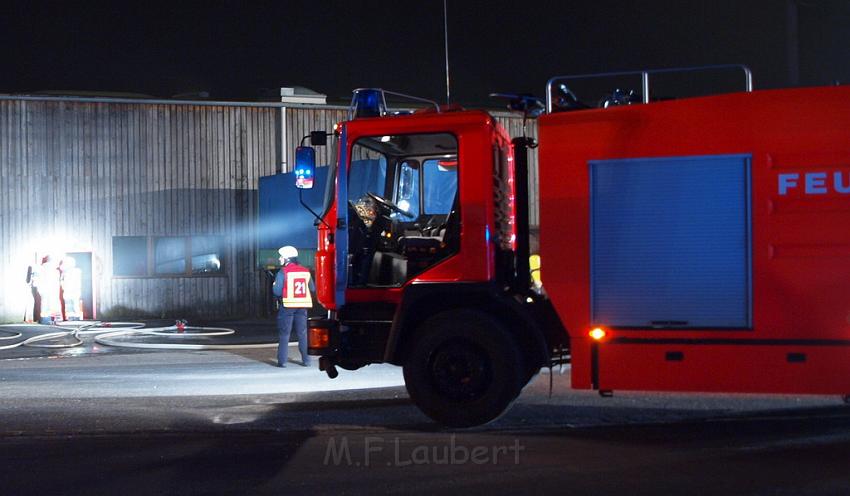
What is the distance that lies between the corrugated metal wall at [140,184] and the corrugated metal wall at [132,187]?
24 millimetres

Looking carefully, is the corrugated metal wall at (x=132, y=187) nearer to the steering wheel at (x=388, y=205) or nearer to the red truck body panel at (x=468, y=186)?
the steering wheel at (x=388, y=205)

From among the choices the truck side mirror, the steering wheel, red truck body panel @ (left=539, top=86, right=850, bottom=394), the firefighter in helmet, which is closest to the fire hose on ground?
the firefighter in helmet

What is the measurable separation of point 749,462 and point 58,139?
19.8 meters

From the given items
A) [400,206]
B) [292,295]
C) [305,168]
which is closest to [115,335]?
[292,295]

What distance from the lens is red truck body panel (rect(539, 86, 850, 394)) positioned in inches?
293

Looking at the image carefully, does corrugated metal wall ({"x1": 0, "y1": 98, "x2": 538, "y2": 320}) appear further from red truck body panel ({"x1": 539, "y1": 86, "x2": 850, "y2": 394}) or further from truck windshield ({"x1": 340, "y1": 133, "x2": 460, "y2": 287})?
red truck body panel ({"x1": 539, "y1": 86, "x2": 850, "y2": 394})

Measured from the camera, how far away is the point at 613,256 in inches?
316

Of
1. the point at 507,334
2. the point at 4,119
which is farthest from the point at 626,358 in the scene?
the point at 4,119

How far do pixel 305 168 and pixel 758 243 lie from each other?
3.98 metres

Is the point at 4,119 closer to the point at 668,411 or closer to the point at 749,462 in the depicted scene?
the point at 668,411

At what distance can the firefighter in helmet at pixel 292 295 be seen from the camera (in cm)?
1219

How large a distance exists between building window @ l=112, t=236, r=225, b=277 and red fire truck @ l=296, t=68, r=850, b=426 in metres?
15.4

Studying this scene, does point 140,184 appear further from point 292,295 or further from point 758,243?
point 758,243
